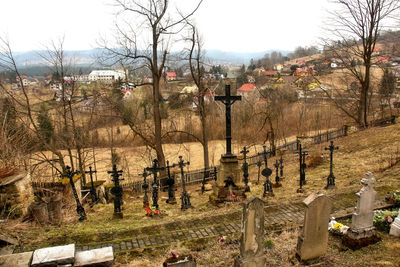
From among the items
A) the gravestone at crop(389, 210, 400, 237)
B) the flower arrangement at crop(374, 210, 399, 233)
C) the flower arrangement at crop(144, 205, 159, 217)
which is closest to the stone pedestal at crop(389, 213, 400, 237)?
the gravestone at crop(389, 210, 400, 237)

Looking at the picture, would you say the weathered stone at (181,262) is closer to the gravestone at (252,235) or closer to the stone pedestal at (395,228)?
the gravestone at (252,235)

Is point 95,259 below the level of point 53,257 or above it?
below

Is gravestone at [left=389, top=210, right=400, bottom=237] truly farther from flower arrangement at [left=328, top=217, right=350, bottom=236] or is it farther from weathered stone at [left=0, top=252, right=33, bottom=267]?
weathered stone at [left=0, top=252, right=33, bottom=267]

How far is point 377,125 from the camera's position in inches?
767

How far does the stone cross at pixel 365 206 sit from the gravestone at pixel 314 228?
710mm

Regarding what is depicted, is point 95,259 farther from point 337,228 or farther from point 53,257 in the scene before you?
point 337,228

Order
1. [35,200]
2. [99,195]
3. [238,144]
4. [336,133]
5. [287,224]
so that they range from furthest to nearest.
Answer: [238,144], [336,133], [99,195], [35,200], [287,224]

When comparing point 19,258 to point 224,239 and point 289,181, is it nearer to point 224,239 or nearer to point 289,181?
point 224,239

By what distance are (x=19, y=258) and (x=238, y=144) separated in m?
22.5

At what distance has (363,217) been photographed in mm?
5156

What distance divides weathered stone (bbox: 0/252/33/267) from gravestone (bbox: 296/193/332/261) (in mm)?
4477

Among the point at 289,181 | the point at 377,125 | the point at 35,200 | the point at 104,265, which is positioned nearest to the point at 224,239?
the point at 104,265

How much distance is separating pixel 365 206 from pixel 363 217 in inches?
8.6

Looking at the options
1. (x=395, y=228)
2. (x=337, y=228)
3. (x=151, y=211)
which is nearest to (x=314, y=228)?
(x=337, y=228)
